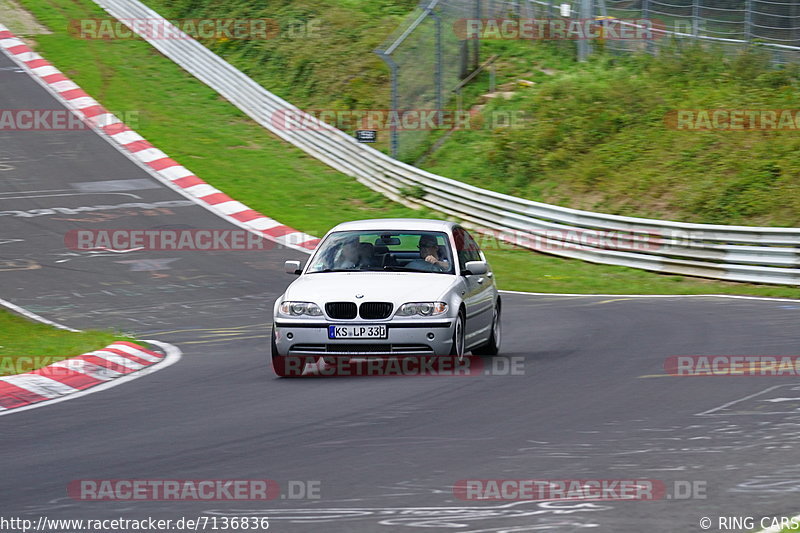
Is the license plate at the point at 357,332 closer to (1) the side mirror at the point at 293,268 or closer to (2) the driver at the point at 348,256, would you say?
(2) the driver at the point at 348,256

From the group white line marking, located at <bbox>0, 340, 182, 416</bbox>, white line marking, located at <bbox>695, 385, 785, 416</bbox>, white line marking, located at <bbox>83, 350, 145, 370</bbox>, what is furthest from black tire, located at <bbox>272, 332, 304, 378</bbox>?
white line marking, located at <bbox>695, 385, 785, 416</bbox>

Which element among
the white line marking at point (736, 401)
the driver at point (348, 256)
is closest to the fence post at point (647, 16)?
the driver at point (348, 256)

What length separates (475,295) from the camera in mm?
11789

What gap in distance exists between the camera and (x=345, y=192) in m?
28.8

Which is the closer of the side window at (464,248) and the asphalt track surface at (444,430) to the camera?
the asphalt track surface at (444,430)

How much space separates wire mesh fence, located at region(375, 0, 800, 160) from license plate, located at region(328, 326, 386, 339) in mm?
17527

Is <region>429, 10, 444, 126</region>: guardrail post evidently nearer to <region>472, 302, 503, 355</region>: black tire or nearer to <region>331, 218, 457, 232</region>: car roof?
<region>472, 302, 503, 355</region>: black tire

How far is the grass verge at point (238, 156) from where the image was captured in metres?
21.6

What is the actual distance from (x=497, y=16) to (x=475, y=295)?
23330 millimetres

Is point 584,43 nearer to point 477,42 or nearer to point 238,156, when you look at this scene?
point 477,42

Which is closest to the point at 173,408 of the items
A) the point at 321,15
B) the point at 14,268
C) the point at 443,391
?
the point at 443,391

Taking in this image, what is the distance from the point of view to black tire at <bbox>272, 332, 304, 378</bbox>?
35.8 feet

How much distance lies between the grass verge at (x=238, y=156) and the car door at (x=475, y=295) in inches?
305

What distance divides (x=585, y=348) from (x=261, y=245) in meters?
11.5
